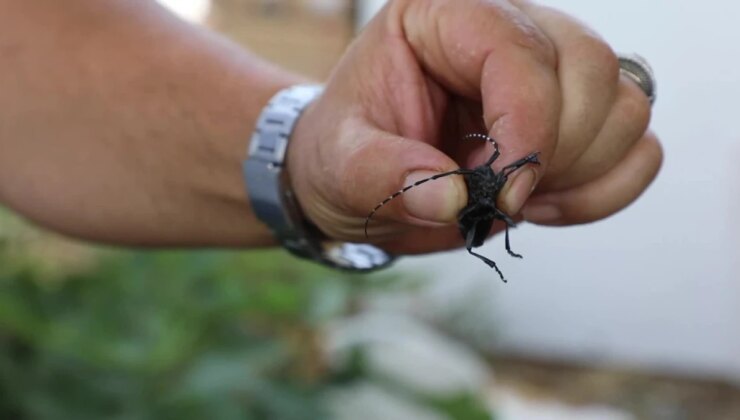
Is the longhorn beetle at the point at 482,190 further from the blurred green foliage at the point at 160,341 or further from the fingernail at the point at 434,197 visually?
the blurred green foliage at the point at 160,341

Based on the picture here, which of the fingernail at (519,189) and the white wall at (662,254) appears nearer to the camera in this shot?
the fingernail at (519,189)

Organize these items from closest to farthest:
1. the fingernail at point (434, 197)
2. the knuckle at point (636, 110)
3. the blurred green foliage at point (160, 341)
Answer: the fingernail at point (434, 197)
the knuckle at point (636, 110)
the blurred green foliage at point (160, 341)

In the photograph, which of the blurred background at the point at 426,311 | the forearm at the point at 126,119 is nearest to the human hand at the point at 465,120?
the forearm at the point at 126,119

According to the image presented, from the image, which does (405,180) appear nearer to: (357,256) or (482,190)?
(482,190)

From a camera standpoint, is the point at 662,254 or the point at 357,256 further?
the point at 662,254

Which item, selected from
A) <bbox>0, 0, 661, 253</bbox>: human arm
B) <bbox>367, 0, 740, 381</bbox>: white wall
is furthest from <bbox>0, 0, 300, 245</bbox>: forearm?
<bbox>367, 0, 740, 381</bbox>: white wall

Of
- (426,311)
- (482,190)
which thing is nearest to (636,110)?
(482,190)
